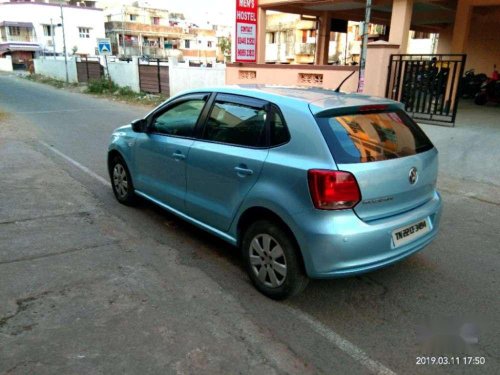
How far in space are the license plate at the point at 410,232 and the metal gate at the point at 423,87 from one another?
7067mm

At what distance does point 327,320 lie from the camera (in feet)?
10.1

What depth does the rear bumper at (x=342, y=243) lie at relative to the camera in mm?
2895

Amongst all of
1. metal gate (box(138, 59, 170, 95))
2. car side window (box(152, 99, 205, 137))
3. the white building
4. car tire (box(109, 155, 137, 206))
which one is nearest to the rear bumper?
car side window (box(152, 99, 205, 137))

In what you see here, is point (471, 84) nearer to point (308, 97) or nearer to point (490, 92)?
point (490, 92)

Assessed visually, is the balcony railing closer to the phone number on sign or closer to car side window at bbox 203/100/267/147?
car side window at bbox 203/100/267/147

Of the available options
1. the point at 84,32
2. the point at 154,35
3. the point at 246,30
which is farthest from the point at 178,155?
the point at 154,35

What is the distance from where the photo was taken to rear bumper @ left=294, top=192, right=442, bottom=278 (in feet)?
9.50

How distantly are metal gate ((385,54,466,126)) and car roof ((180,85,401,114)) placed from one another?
6748 millimetres

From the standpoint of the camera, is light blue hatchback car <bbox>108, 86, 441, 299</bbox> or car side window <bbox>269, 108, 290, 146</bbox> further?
car side window <bbox>269, 108, 290, 146</bbox>

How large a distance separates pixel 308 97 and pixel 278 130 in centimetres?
43

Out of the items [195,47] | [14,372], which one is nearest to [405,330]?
[14,372]

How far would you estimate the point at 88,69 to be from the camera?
94.6 feet

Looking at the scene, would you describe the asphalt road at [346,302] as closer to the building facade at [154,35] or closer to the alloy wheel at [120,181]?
the alloy wheel at [120,181]

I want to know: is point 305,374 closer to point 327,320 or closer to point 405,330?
point 327,320
